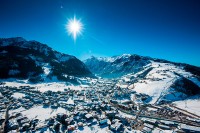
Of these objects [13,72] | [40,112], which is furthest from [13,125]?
[13,72]

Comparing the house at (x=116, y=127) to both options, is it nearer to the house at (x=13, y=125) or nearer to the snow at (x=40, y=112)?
the snow at (x=40, y=112)

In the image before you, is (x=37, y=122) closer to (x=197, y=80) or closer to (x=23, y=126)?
(x=23, y=126)

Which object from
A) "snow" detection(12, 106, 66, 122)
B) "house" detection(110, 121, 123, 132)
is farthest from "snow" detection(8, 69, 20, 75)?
"house" detection(110, 121, 123, 132)

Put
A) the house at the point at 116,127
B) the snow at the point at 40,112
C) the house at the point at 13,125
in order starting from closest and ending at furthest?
1. the house at the point at 116,127
2. the house at the point at 13,125
3. the snow at the point at 40,112

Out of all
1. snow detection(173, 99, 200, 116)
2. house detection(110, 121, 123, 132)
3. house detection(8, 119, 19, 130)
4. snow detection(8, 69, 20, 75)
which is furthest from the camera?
snow detection(8, 69, 20, 75)

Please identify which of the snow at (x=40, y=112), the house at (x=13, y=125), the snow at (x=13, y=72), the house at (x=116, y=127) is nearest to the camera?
the house at (x=116, y=127)

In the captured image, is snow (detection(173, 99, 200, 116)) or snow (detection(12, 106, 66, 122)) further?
snow (detection(173, 99, 200, 116))

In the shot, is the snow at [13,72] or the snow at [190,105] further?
the snow at [13,72]

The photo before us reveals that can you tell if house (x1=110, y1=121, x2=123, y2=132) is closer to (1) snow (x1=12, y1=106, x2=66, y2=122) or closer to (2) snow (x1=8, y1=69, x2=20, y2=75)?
(1) snow (x1=12, y1=106, x2=66, y2=122)

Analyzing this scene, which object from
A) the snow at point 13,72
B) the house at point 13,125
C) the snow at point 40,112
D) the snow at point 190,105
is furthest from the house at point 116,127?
the snow at point 13,72

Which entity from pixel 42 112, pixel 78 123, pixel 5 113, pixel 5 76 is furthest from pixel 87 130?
pixel 5 76

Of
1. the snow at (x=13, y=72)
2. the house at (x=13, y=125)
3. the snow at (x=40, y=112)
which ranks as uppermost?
the snow at (x=13, y=72)
